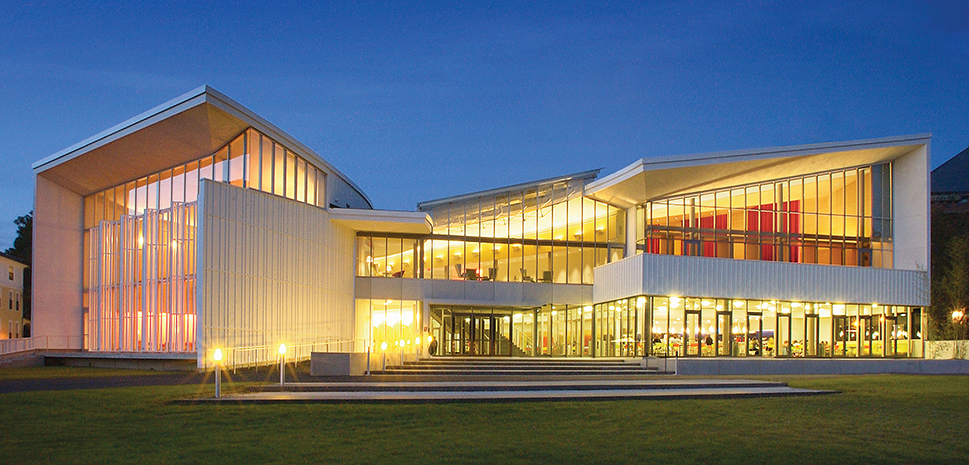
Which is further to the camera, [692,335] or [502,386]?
[692,335]

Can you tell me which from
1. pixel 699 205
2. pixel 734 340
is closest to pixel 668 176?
pixel 699 205

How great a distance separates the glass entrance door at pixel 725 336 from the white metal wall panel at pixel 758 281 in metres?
0.78

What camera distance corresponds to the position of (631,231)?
3469cm

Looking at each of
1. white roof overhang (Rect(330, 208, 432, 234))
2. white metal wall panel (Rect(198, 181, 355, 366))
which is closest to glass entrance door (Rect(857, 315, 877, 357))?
white roof overhang (Rect(330, 208, 432, 234))

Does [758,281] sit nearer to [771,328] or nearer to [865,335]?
[771,328]

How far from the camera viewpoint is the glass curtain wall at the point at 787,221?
33000 mm

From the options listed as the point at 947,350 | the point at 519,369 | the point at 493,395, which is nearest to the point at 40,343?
the point at 519,369

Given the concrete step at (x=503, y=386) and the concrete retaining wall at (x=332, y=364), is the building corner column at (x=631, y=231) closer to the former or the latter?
the concrete step at (x=503, y=386)

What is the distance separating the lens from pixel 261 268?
26.8 metres

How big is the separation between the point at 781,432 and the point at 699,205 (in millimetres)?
21326

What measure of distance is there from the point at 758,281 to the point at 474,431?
2089 centimetres

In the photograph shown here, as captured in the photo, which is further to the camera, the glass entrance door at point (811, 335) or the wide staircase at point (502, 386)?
the glass entrance door at point (811, 335)

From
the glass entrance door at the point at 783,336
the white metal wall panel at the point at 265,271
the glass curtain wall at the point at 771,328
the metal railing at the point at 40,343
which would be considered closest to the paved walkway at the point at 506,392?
the white metal wall panel at the point at 265,271

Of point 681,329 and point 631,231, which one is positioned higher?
point 631,231
